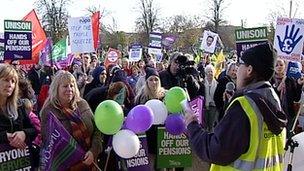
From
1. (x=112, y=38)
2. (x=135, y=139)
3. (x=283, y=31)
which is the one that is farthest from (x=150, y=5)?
(x=135, y=139)

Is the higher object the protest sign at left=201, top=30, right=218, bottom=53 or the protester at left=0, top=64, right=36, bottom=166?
the protest sign at left=201, top=30, right=218, bottom=53

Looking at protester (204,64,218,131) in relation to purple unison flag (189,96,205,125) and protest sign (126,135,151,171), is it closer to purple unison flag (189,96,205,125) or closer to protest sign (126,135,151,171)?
purple unison flag (189,96,205,125)

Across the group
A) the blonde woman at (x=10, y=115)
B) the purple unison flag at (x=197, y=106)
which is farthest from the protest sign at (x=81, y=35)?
the blonde woman at (x=10, y=115)

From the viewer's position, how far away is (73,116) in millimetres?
4230

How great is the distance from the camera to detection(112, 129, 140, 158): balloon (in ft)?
14.3

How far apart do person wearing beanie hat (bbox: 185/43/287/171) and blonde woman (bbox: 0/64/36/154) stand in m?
1.67

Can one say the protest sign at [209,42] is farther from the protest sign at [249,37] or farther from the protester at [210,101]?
the protest sign at [249,37]

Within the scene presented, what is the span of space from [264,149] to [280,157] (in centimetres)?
28

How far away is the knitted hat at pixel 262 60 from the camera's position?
2.86 meters

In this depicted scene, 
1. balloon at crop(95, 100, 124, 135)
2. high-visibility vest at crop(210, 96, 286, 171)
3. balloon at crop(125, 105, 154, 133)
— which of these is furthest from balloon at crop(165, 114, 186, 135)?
high-visibility vest at crop(210, 96, 286, 171)

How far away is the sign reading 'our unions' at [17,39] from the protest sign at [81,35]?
915 mm

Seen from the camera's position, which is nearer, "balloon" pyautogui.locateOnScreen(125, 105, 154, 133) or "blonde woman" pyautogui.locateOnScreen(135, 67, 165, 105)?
"balloon" pyautogui.locateOnScreen(125, 105, 154, 133)

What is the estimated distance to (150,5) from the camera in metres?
54.0

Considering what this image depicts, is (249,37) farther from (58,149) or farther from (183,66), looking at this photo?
(58,149)
